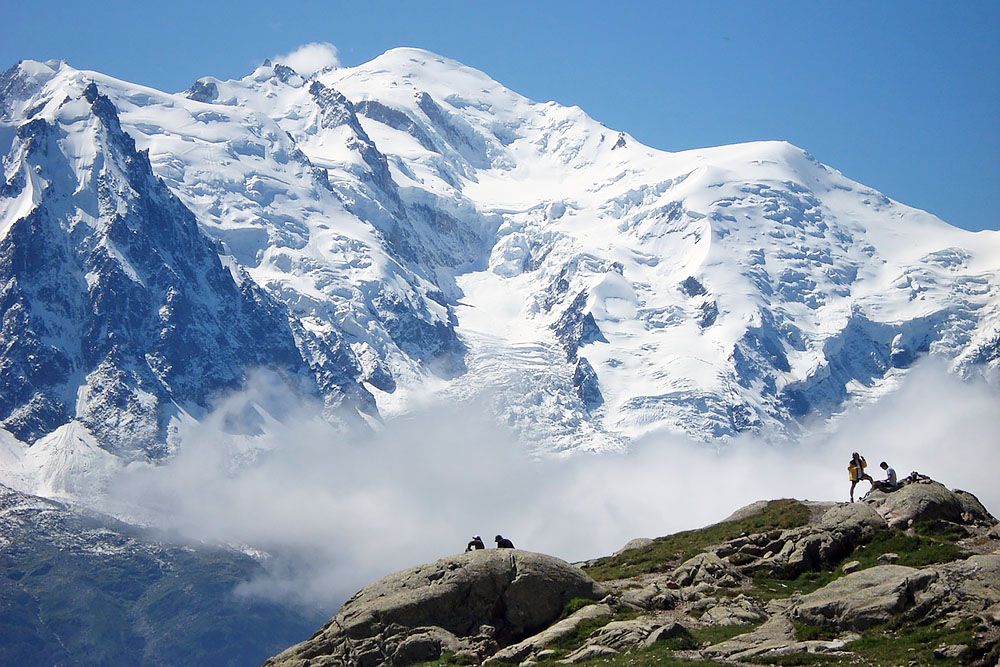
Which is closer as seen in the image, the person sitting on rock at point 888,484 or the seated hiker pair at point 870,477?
the person sitting on rock at point 888,484

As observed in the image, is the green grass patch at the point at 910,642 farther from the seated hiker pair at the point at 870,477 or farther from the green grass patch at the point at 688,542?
the seated hiker pair at the point at 870,477

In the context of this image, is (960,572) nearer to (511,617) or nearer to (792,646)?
(792,646)

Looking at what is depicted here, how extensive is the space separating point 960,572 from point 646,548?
97.4 feet

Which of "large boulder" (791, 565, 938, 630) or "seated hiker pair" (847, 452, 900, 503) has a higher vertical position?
"seated hiker pair" (847, 452, 900, 503)

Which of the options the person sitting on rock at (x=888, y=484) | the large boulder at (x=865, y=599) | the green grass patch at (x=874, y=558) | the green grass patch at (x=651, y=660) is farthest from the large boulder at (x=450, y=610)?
the person sitting on rock at (x=888, y=484)

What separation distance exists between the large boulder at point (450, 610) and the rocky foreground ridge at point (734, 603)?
6 cm

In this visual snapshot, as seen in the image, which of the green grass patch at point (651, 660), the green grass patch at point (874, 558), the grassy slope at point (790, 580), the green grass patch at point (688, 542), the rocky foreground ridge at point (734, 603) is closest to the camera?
the grassy slope at point (790, 580)

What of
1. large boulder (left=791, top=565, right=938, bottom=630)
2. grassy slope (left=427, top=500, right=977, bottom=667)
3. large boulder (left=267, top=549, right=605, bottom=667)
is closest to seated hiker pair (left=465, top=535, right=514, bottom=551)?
large boulder (left=267, top=549, right=605, bottom=667)

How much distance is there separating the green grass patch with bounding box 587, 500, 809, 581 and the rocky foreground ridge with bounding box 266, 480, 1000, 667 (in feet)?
1.10

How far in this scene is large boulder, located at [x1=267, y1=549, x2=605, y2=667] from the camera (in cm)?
5750

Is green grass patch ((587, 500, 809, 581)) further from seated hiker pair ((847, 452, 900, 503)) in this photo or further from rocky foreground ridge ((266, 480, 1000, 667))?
seated hiker pair ((847, 452, 900, 503))

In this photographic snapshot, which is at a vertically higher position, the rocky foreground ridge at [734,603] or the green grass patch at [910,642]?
the rocky foreground ridge at [734,603]

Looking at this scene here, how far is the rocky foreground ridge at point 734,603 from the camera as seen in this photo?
5003 centimetres

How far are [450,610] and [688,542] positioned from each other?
22.8m
